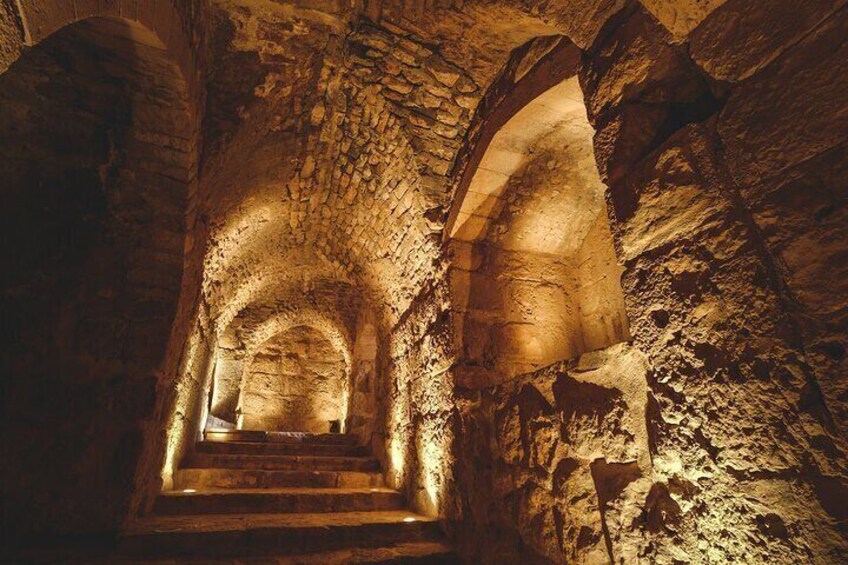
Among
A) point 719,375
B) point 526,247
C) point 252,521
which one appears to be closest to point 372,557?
point 252,521

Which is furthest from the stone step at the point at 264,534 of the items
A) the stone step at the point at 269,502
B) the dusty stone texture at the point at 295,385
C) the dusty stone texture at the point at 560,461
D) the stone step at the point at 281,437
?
the dusty stone texture at the point at 295,385

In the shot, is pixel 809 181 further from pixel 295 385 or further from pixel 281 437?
pixel 295 385

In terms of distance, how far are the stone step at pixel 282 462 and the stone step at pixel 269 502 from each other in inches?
43.8

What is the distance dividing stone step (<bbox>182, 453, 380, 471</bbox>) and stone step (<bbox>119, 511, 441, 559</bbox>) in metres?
1.48

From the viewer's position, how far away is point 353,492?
13.7 feet

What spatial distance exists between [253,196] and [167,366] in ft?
6.08

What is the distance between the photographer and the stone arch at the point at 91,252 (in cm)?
254

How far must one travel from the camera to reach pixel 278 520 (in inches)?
132

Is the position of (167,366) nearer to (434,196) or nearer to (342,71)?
(434,196)

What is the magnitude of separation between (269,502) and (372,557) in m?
1.33

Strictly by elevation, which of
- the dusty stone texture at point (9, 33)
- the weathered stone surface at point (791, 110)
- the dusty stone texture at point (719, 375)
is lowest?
the dusty stone texture at point (719, 375)

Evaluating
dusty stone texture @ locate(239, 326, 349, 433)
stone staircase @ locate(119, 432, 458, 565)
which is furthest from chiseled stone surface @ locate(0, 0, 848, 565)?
dusty stone texture @ locate(239, 326, 349, 433)

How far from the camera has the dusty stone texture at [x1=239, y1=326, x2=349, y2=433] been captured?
9.62 m

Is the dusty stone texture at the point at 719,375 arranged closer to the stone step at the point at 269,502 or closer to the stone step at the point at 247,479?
the stone step at the point at 269,502
